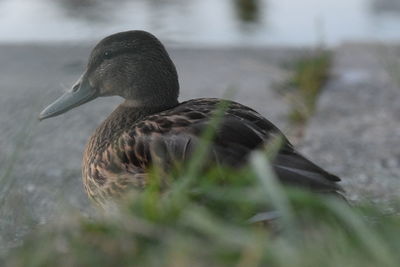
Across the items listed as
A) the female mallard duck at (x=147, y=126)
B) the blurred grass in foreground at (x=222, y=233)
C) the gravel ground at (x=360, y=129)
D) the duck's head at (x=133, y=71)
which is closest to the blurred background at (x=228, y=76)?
the gravel ground at (x=360, y=129)

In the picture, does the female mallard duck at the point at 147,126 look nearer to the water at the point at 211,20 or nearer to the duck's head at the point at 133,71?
the duck's head at the point at 133,71

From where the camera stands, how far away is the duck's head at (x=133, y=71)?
186 inches

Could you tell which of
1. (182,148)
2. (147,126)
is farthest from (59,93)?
(182,148)

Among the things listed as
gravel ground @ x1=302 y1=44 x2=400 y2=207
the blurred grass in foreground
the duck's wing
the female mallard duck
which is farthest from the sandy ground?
the blurred grass in foreground

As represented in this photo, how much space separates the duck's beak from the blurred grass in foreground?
6.91 ft

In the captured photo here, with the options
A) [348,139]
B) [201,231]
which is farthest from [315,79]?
[201,231]

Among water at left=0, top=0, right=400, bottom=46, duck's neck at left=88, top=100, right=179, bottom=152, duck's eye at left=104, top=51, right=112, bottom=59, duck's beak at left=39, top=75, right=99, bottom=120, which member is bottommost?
water at left=0, top=0, right=400, bottom=46

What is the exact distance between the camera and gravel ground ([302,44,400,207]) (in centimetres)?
582

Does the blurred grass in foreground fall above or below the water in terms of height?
above

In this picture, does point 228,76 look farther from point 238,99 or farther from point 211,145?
point 211,145

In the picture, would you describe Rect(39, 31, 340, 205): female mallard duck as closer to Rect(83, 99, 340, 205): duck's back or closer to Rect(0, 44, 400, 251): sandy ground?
Rect(83, 99, 340, 205): duck's back

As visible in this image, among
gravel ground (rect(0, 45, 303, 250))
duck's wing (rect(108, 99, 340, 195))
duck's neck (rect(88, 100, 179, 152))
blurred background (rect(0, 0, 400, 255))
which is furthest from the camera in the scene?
blurred background (rect(0, 0, 400, 255))

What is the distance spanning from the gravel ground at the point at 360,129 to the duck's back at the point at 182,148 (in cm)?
119

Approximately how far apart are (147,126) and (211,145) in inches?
17.4
